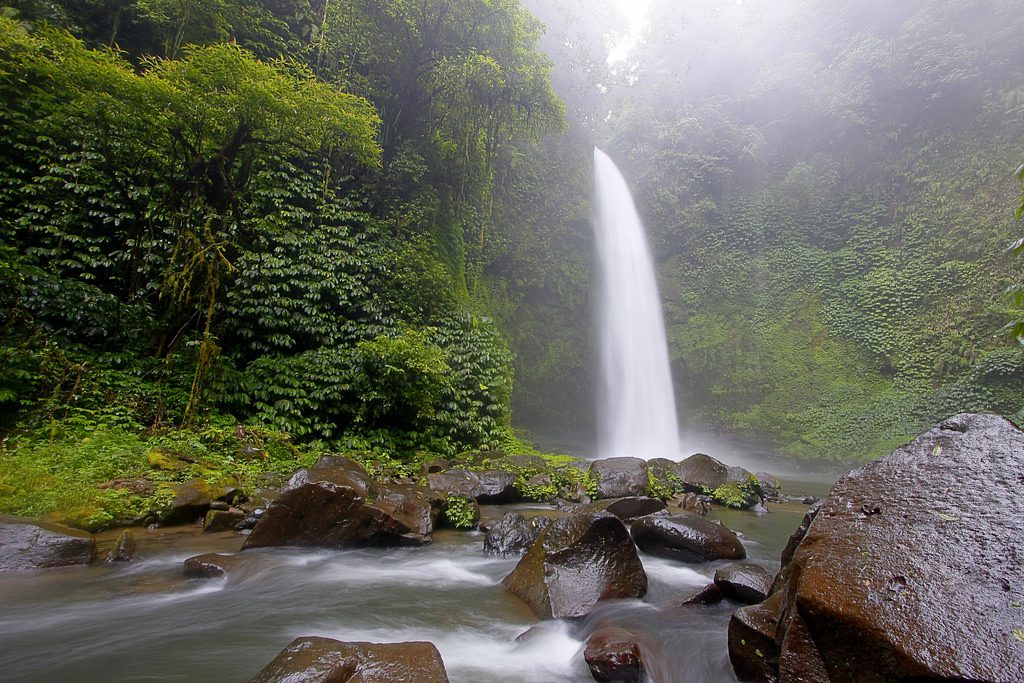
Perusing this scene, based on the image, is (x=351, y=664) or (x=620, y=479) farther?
(x=620, y=479)

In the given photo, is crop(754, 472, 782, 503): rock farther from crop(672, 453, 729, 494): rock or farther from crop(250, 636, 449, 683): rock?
crop(250, 636, 449, 683): rock

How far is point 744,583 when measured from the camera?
136 inches

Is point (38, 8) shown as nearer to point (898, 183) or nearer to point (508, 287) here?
point (508, 287)

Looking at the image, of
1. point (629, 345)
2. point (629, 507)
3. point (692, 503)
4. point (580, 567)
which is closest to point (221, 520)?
point (580, 567)

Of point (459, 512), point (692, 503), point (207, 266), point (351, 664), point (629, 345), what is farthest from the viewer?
point (629, 345)

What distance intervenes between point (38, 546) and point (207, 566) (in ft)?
3.90

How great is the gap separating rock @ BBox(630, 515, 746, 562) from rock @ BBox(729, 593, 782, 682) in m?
2.16

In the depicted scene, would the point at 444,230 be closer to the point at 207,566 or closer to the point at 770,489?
the point at 770,489

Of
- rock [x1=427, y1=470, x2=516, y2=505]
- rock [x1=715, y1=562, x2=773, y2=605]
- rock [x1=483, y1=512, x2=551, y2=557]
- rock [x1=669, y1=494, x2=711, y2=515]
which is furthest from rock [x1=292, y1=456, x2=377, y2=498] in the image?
rock [x1=669, y1=494, x2=711, y2=515]

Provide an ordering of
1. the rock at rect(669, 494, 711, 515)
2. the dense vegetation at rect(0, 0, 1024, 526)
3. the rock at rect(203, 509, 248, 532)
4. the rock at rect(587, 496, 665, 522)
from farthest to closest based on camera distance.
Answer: the dense vegetation at rect(0, 0, 1024, 526), the rock at rect(669, 494, 711, 515), the rock at rect(587, 496, 665, 522), the rock at rect(203, 509, 248, 532)

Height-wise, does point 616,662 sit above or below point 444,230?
below

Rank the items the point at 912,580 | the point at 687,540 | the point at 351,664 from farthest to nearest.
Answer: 1. the point at 687,540
2. the point at 351,664
3. the point at 912,580

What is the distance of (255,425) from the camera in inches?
288

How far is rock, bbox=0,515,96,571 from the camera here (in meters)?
3.58
